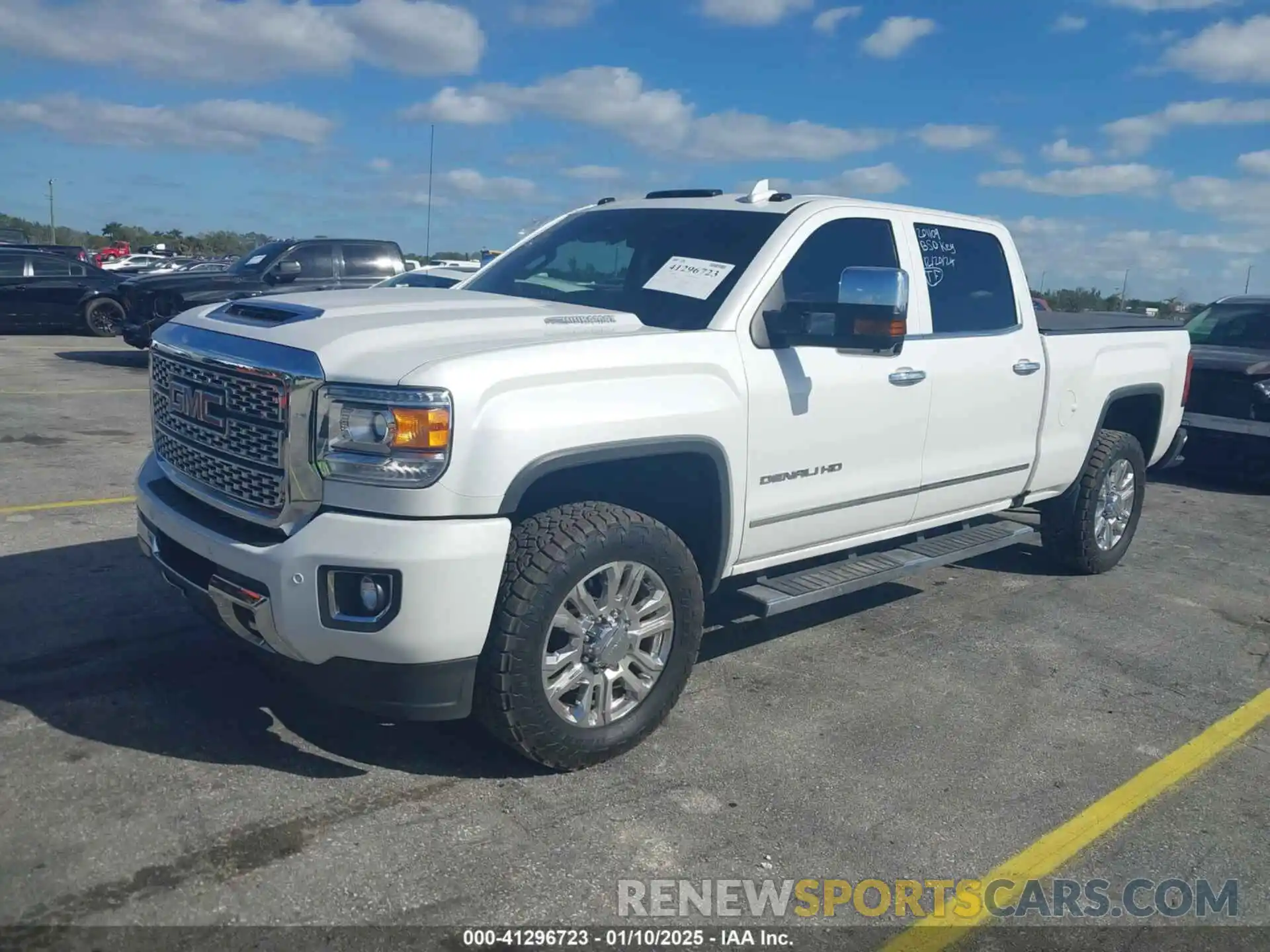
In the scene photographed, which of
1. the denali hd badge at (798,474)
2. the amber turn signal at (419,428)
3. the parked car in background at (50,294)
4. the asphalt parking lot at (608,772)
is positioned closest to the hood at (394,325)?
the amber turn signal at (419,428)

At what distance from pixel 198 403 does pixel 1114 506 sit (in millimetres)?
5298

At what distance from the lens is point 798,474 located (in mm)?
4363

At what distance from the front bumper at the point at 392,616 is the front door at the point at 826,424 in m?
1.30

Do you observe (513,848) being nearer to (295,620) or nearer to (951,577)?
(295,620)

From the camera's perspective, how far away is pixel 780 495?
4320 mm

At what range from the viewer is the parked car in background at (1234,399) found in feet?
31.4

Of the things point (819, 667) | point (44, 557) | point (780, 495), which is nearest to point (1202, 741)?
point (819, 667)

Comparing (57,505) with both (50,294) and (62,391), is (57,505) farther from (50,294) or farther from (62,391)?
(50,294)

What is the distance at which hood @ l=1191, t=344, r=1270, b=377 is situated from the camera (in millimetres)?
9508

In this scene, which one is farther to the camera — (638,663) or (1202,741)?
(1202,741)

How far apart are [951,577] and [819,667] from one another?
77.8 inches

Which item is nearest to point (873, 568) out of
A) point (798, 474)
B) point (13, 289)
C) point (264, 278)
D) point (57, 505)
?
point (798, 474)

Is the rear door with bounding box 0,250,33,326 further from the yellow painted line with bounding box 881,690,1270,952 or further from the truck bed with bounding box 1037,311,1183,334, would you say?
the yellow painted line with bounding box 881,690,1270,952
